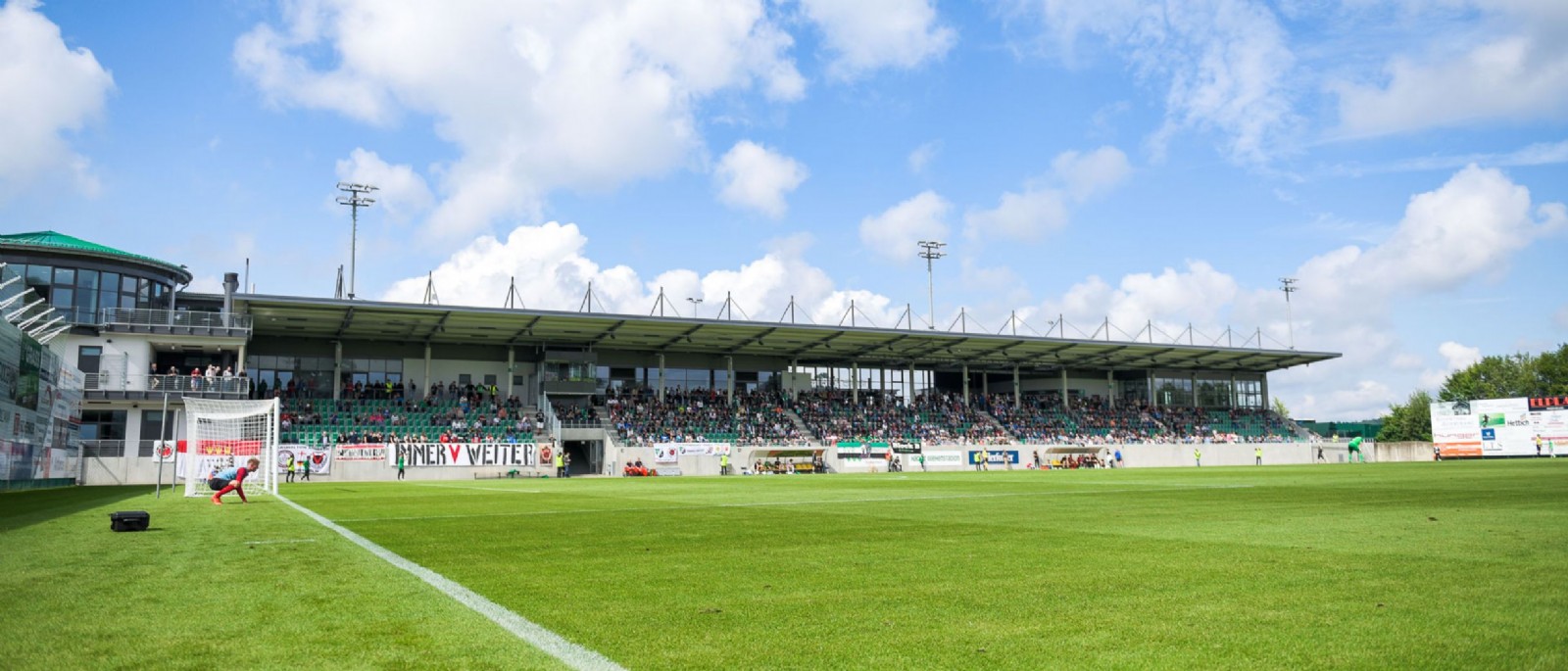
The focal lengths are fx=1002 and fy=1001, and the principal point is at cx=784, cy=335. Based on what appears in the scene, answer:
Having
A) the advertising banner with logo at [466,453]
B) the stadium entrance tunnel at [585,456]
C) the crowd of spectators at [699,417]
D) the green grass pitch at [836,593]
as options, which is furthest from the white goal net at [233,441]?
the crowd of spectators at [699,417]

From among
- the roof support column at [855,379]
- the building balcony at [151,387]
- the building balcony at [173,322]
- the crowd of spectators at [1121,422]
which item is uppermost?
the building balcony at [173,322]

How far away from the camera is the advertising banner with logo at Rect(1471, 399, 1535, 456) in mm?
66688

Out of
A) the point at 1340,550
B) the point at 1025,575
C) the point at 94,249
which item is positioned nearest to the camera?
the point at 1025,575

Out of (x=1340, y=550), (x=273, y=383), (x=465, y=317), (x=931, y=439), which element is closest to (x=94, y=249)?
(x=273, y=383)

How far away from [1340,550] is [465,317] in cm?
5072

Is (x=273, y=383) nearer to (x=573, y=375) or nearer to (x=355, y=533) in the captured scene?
(x=573, y=375)

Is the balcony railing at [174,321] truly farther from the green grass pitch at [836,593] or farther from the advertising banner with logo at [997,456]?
the advertising banner with logo at [997,456]

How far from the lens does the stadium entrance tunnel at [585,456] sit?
57.0 m

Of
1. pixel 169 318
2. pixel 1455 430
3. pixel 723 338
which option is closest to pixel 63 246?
pixel 169 318

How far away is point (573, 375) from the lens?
208 ft

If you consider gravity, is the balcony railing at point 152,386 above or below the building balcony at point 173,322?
below

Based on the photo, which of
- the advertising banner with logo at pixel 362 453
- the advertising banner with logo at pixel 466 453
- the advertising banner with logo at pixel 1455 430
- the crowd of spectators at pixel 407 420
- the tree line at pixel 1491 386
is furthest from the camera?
the tree line at pixel 1491 386

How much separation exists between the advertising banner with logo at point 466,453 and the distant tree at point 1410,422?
85.6 m

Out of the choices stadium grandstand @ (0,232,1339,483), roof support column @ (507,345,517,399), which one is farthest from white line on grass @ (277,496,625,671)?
roof support column @ (507,345,517,399)
